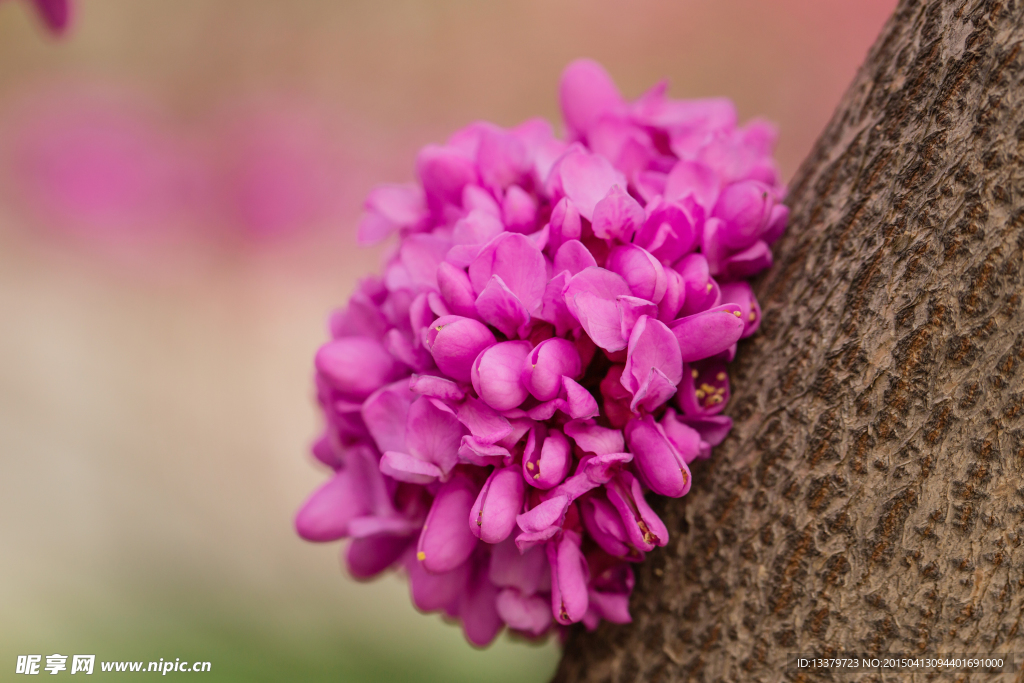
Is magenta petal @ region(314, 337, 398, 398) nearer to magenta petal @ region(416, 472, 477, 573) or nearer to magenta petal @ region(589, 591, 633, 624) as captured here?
magenta petal @ region(416, 472, 477, 573)

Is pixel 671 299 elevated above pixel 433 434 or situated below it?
above

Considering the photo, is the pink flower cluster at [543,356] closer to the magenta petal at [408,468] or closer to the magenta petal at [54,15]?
the magenta petal at [408,468]

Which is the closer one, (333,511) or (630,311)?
(630,311)

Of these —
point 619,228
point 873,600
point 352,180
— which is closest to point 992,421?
point 873,600


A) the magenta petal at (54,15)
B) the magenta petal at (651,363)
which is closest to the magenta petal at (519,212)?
the magenta petal at (651,363)

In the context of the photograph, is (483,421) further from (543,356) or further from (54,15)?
(54,15)

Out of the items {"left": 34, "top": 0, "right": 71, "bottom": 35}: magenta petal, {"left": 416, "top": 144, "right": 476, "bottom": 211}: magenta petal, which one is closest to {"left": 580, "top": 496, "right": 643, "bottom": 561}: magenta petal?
{"left": 416, "top": 144, "right": 476, "bottom": 211}: magenta petal

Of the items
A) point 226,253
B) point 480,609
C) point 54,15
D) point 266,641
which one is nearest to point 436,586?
point 480,609

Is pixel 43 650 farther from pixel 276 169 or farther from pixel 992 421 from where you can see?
pixel 992 421
